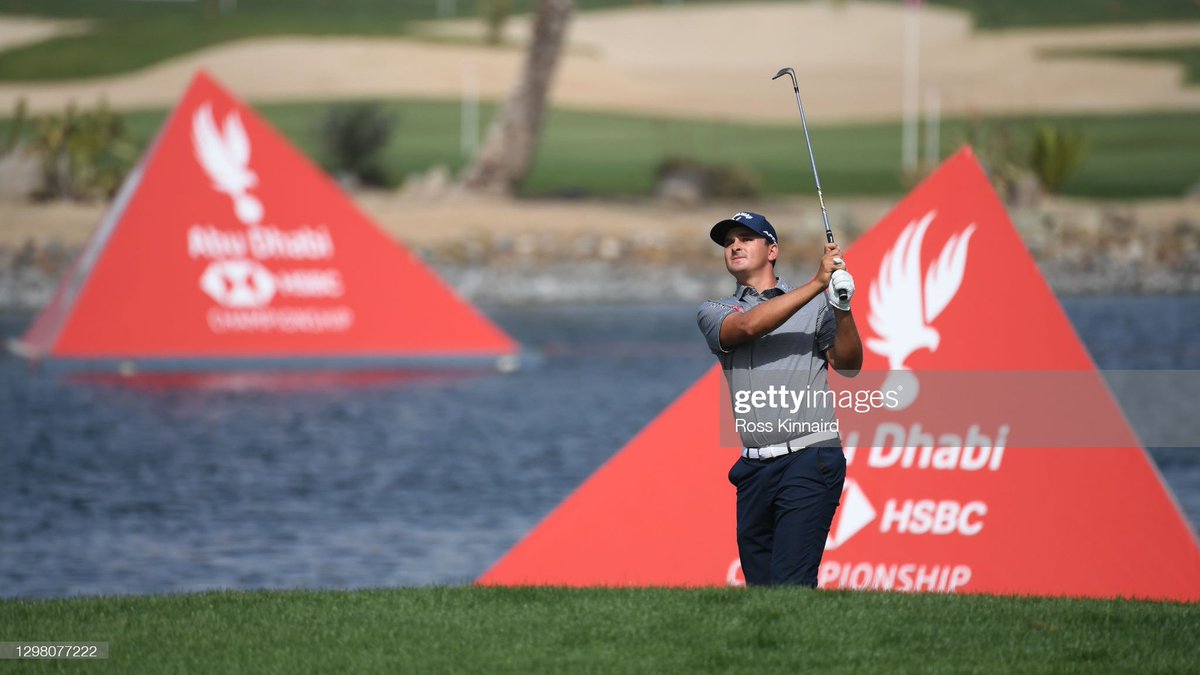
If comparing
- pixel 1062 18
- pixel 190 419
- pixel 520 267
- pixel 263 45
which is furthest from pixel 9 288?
pixel 1062 18

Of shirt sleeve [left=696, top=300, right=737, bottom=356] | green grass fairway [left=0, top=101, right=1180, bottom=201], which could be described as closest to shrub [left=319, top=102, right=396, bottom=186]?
green grass fairway [left=0, top=101, right=1180, bottom=201]

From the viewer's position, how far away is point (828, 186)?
2122 inches

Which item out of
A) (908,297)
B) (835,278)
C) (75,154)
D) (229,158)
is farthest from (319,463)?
(75,154)

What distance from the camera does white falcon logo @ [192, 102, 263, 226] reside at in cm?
2459

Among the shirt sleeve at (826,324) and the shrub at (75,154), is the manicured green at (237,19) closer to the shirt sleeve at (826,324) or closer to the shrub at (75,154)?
the shrub at (75,154)

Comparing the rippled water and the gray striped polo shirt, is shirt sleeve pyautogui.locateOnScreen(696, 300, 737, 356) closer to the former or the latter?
the gray striped polo shirt

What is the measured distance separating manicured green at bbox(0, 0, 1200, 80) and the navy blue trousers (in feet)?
282

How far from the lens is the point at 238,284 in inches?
997

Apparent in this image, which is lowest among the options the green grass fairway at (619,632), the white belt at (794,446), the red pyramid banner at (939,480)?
the red pyramid banner at (939,480)

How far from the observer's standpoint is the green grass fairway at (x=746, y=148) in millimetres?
54781

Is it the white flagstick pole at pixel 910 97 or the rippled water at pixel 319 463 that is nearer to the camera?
the rippled water at pixel 319 463

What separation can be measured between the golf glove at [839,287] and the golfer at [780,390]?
0.19 m

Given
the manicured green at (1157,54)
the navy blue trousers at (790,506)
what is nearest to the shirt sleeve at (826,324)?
the navy blue trousers at (790,506)

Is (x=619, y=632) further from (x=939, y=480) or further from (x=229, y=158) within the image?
(x=229, y=158)
